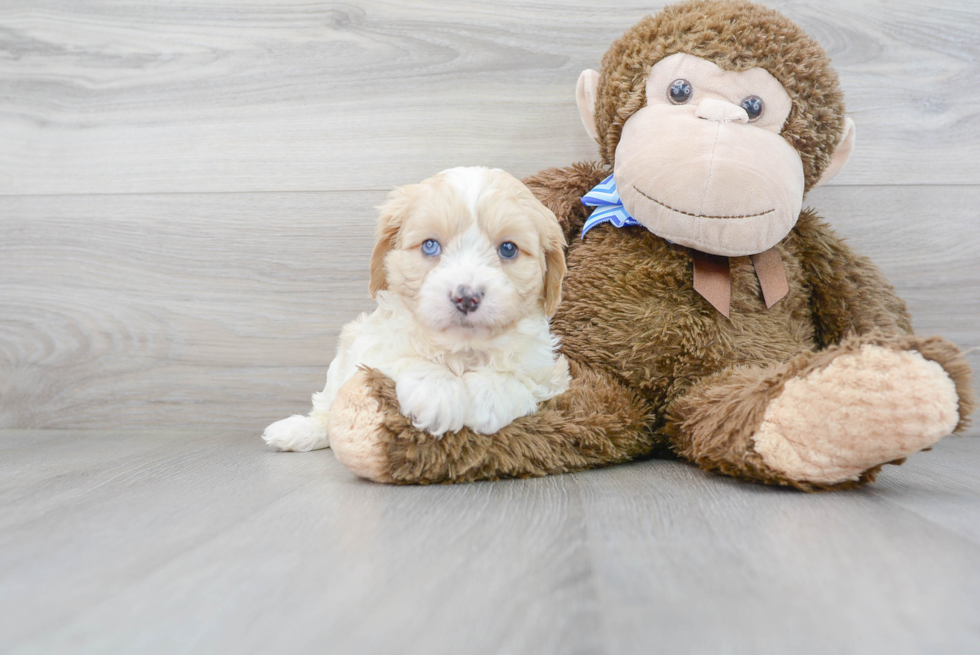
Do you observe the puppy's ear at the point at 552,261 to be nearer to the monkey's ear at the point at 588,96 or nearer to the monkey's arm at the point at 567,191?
the monkey's arm at the point at 567,191

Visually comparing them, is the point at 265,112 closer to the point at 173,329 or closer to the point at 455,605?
the point at 173,329

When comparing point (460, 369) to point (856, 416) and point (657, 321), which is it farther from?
point (856, 416)

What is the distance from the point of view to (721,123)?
98 centimetres

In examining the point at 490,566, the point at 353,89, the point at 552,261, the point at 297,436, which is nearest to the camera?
the point at 490,566

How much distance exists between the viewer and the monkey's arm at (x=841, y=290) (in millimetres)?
1099

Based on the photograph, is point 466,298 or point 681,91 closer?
point 466,298

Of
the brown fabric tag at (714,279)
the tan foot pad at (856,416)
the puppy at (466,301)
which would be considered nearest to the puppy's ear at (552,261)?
the puppy at (466,301)

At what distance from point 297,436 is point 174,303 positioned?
1.53 ft

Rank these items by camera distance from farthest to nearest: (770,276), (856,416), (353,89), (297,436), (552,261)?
(353,89)
(297,436)
(770,276)
(552,261)
(856,416)

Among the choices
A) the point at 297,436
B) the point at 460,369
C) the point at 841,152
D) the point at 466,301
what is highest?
the point at 841,152

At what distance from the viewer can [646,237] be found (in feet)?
3.57

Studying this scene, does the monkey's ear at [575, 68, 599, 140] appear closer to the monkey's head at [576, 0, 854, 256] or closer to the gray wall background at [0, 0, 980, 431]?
the monkey's head at [576, 0, 854, 256]

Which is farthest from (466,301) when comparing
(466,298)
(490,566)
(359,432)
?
(490,566)

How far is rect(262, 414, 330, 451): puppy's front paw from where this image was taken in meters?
1.19
